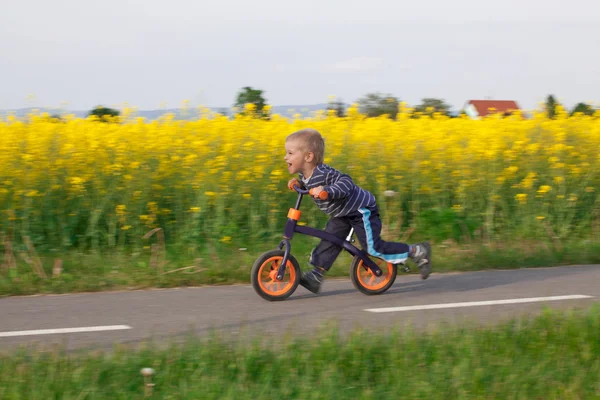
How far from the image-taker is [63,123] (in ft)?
33.1

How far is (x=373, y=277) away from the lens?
23.0 ft

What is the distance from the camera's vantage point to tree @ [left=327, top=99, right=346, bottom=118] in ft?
A: 38.6

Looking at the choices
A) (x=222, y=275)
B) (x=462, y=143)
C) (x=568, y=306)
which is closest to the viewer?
(x=568, y=306)

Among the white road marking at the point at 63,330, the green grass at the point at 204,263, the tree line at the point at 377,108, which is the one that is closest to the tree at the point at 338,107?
the tree line at the point at 377,108

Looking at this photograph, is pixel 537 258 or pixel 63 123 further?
pixel 63 123

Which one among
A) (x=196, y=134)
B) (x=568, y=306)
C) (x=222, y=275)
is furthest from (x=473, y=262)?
(x=196, y=134)

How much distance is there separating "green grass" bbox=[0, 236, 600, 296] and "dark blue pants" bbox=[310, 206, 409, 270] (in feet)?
3.19

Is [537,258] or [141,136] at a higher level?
[141,136]

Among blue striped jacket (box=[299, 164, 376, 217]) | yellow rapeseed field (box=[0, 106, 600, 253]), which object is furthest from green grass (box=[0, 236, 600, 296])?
blue striped jacket (box=[299, 164, 376, 217])

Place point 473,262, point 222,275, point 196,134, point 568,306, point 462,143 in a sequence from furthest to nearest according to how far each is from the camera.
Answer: point 462,143, point 196,134, point 473,262, point 222,275, point 568,306

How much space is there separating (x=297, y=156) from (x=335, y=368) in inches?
95.4

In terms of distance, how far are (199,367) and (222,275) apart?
3.23 meters

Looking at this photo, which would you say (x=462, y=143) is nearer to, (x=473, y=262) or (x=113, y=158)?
(x=473, y=262)

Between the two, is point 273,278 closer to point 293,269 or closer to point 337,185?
point 293,269
